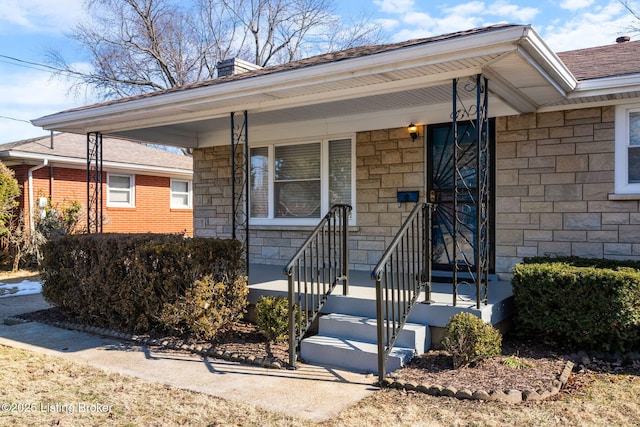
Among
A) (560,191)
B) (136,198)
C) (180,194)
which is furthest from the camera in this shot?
(180,194)

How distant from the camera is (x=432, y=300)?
196 inches

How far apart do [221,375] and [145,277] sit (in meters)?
1.78

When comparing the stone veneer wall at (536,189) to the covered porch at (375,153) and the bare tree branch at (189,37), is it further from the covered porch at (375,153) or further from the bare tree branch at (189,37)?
the bare tree branch at (189,37)

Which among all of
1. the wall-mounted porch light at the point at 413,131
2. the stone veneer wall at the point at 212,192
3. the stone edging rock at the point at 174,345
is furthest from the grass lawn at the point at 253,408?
the stone veneer wall at the point at 212,192

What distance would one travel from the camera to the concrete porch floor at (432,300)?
185 inches

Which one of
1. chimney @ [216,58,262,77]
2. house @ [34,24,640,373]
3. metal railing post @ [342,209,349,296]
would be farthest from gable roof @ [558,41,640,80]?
chimney @ [216,58,262,77]

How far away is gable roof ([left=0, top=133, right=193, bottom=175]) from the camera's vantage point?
12.3 metres

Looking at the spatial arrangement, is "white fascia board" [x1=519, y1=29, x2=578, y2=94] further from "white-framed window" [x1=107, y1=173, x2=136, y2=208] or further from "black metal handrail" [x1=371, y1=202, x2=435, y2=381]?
"white-framed window" [x1=107, y1=173, x2=136, y2=208]

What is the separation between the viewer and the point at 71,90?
827 inches

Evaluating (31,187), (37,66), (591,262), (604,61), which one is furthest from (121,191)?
(591,262)

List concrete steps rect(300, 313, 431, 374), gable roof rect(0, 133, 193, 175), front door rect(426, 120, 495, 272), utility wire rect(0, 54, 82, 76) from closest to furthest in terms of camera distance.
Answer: concrete steps rect(300, 313, 431, 374) < front door rect(426, 120, 495, 272) < gable roof rect(0, 133, 193, 175) < utility wire rect(0, 54, 82, 76)

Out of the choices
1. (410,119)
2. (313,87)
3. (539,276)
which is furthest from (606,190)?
(313,87)

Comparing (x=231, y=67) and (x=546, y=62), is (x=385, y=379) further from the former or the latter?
(x=231, y=67)

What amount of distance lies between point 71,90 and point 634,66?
69.1 feet
